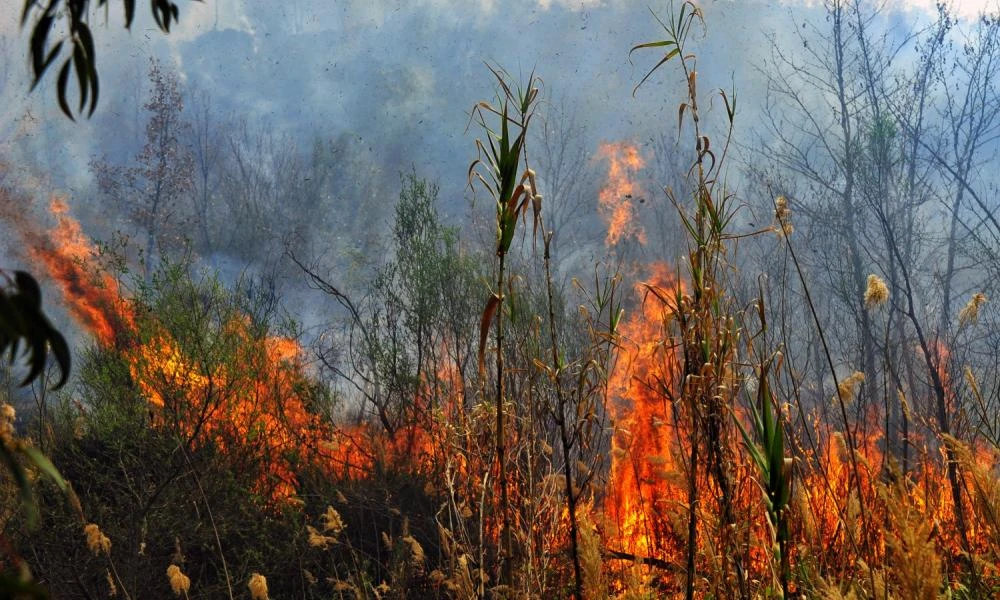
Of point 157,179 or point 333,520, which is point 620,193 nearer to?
point 157,179

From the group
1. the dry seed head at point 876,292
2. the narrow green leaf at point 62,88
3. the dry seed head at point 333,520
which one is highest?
the dry seed head at point 876,292

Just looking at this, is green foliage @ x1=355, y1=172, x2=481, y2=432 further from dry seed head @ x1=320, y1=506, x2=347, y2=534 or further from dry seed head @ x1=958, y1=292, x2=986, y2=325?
dry seed head @ x1=958, y1=292, x2=986, y2=325

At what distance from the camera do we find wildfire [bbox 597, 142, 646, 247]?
2008 cm

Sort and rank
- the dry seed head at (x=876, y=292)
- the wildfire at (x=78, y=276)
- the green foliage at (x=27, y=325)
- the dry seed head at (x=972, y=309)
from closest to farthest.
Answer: the green foliage at (x=27, y=325)
the dry seed head at (x=876, y=292)
the dry seed head at (x=972, y=309)
the wildfire at (x=78, y=276)

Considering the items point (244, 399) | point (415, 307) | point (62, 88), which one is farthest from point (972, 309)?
point (415, 307)

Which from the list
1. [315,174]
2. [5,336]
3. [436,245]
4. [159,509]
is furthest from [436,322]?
[315,174]

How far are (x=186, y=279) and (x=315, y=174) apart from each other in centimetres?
1690

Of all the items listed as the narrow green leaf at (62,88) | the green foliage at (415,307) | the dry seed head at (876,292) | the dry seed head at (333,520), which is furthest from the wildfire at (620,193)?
the narrow green leaf at (62,88)

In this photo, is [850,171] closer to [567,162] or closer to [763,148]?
[763,148]

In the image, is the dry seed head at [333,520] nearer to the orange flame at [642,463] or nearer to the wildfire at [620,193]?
the orange flame at [642,463]

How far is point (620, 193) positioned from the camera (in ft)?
69.3

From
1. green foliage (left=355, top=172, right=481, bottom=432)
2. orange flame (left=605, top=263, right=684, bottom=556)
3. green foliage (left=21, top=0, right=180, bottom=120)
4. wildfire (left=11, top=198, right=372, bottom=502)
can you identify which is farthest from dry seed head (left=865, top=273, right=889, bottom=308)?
green foliage (left=355, top=172, right=481, bottom=432)

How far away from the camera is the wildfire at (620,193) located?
2008 cm

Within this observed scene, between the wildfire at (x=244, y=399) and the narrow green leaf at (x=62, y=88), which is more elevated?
the wildfire at (x=244, y=399)
